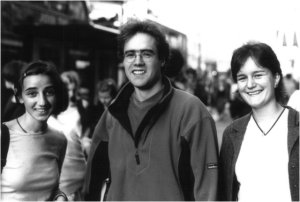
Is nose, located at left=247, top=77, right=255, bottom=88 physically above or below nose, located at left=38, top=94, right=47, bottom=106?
above

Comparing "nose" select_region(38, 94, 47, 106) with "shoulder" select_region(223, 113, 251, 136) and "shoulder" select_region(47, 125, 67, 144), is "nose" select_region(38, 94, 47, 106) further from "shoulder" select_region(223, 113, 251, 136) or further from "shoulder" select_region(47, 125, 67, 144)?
"shoulder" select_region(223, 113, 251, 136)

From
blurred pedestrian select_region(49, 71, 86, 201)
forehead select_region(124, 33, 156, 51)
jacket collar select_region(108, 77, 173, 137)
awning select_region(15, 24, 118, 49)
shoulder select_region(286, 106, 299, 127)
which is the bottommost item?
blurred pedestrian select_region(49, 71, 86, 201)

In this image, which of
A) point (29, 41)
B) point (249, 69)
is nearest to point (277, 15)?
point (249, 69)

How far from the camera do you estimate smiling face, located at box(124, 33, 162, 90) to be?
305 cm

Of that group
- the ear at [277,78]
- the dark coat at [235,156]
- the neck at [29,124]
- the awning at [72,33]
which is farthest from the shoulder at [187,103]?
the awning at [72,33]

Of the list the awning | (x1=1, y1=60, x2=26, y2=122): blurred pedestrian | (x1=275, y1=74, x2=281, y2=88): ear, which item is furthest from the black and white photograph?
the awning

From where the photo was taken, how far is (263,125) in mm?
2889

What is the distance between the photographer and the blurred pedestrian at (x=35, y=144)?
3.03m

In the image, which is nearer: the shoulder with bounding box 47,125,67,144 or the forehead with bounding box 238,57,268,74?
the forehead with bounding box 238,57,268,74

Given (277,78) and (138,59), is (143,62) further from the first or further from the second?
(277,78)

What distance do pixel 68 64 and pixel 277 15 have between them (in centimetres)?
732

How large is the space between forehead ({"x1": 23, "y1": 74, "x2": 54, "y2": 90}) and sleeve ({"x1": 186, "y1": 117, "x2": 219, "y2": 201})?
3.47ft

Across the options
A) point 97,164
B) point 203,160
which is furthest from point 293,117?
point 97,164

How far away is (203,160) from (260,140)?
0.36 metres
